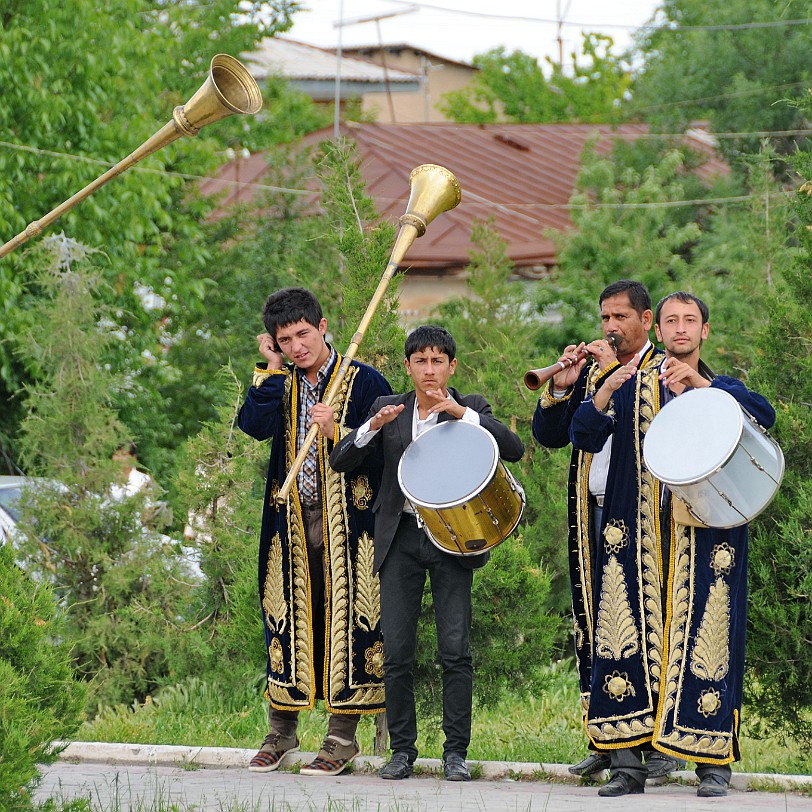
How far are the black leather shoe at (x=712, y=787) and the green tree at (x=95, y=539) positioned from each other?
3924 millimetres

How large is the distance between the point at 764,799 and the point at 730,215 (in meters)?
17.5

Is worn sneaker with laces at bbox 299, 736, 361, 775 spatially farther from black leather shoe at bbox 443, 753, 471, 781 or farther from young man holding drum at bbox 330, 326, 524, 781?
black leather shoe at bbox 443, 753, 471, 781

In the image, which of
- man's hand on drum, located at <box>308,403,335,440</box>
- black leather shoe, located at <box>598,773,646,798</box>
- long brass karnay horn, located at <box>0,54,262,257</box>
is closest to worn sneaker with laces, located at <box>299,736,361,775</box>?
black leather shoe, located at <box>598,773,646,798</box>

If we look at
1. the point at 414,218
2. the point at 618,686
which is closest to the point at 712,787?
the point at 618,686

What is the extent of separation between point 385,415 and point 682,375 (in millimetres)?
1190

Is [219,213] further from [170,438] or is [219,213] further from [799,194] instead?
[799,194]

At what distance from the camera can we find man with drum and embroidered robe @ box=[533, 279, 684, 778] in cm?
599

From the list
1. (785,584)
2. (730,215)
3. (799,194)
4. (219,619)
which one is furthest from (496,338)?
(730,215)

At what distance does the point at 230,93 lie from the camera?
5297 mm

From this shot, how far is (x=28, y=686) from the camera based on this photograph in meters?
4.74

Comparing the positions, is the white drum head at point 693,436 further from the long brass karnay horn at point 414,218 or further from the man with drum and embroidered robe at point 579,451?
the long brass karnay horn at point 414,218

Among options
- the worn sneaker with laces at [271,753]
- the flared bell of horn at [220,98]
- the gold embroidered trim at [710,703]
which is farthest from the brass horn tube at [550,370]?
the worn sneaker with laces at [271,753]

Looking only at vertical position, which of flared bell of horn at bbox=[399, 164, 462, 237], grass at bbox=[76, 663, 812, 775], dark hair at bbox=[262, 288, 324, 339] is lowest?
grass at bbox=[76, 663, 812, 775]

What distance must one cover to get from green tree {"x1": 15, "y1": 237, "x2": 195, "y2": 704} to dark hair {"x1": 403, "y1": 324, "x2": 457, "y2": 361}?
3.22 meters
